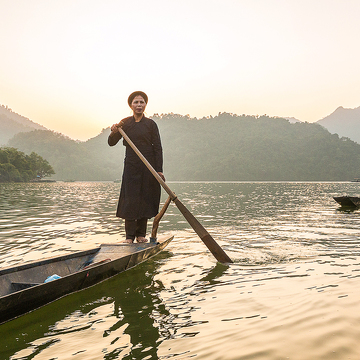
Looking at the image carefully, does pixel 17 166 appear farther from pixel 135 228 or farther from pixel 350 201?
pixel 135 228

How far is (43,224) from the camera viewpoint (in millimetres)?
11938

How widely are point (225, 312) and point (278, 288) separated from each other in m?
1.09

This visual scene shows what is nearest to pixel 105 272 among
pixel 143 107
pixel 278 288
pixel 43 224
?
pixel 278 288

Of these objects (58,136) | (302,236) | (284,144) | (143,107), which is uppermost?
(58,136)

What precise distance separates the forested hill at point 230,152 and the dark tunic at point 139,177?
133 m

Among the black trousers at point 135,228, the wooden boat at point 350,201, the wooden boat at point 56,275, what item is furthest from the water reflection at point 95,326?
the wooden boat at point 350,201

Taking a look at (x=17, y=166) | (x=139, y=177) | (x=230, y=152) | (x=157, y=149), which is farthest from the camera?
(x=230, y=152)

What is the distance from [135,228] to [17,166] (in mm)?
89765

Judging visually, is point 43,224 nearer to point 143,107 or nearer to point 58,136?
point 143,107

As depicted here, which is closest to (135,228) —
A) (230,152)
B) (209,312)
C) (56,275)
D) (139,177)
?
(139,177)

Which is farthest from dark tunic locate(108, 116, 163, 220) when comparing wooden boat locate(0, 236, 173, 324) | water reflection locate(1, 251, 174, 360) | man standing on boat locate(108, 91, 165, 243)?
water reflection locate(1, 251, 174, 360)

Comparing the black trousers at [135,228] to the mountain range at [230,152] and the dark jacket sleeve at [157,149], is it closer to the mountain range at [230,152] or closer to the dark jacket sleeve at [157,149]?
the dark jacket sleeve at [157,149]

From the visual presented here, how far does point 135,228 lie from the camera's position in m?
6.73

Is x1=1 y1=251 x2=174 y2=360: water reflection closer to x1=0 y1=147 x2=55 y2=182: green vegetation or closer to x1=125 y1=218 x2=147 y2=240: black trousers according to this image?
x1=125 y1=218 x2=147 y2=240: black trousers
